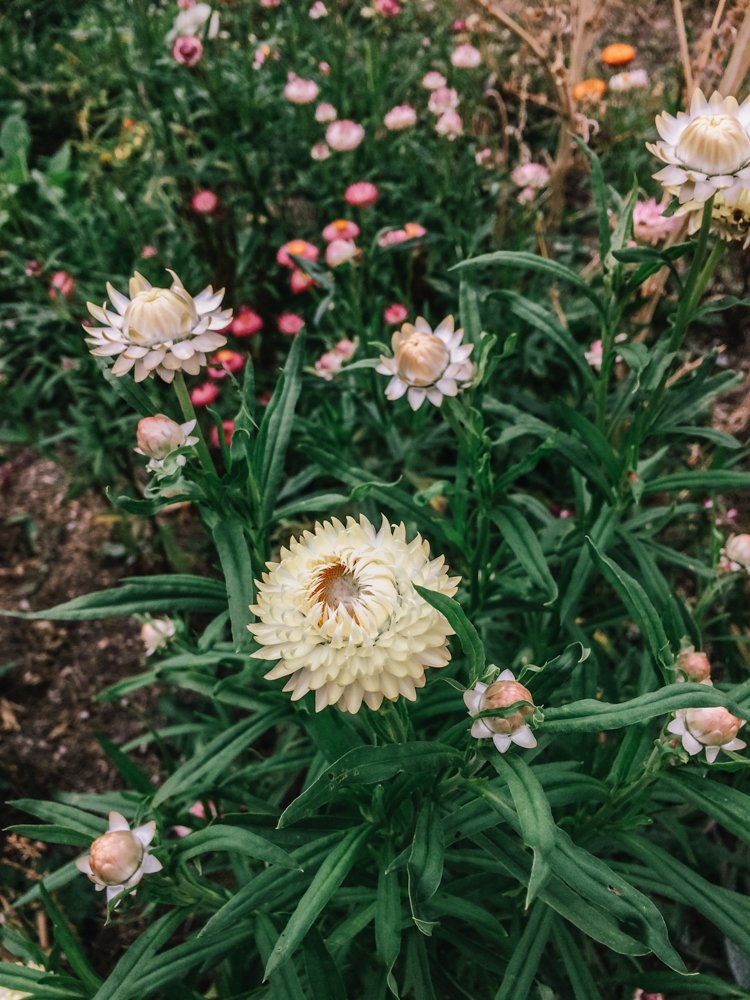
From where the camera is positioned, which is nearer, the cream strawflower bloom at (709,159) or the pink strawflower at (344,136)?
the cream strawflower bloom at (709,159)

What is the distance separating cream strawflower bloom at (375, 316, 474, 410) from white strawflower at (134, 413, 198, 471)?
322 millimetres

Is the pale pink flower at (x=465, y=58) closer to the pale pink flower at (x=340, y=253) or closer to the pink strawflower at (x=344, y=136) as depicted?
the pink strawflower at (x=344, y=136)

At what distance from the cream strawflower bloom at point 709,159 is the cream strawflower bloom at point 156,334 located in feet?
2.08

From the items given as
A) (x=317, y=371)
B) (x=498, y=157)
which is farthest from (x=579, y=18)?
(x=317, y=371)

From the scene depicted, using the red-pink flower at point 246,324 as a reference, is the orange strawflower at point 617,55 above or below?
above

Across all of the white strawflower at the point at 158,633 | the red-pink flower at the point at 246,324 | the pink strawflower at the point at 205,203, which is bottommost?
the white strawflower at the point at 158,633

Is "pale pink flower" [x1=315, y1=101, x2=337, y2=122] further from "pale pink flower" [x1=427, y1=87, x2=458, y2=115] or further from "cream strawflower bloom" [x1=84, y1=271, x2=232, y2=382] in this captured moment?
"cream strawflower bloom" [x1=84, y1=271, x2=232, y2=382]

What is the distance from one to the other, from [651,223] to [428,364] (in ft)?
2.41

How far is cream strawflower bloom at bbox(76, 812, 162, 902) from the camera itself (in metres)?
0.97

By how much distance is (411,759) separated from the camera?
94 cm

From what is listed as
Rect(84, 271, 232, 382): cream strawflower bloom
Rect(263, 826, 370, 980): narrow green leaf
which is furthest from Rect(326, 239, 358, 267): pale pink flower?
Rect(263, 826, 370, 980): narrow green leaf

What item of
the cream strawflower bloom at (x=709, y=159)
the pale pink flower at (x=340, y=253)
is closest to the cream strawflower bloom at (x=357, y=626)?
the cream strawflower bloom at (x=709, y=159)

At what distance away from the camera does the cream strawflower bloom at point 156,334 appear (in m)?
1.06

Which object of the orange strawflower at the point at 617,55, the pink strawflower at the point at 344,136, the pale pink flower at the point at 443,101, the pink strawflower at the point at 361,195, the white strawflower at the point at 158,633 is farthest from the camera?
the orange strawflower at the point at 617,55
